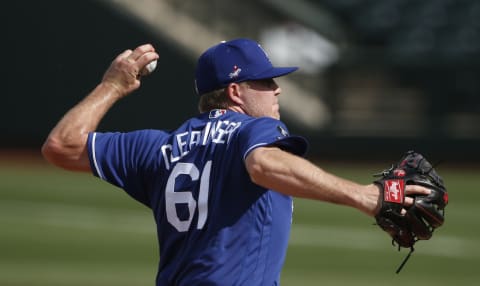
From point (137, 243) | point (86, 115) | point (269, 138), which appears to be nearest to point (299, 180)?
point (269, 138)

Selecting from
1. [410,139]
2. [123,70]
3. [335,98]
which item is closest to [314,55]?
[335,98]

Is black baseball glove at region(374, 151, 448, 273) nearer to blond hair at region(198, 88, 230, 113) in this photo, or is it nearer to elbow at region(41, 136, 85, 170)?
blond hair at region(198, 88, 230, 113)

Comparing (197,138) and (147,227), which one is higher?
(197,138)

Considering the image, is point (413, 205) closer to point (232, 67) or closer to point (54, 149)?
point (232, 67)

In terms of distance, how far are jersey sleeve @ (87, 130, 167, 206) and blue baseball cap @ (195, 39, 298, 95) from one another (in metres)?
0.32

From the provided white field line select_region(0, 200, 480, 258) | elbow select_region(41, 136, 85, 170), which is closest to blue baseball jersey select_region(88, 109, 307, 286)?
elbow select_region(41, 136, 85, 170)

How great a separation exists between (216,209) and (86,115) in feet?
2.70

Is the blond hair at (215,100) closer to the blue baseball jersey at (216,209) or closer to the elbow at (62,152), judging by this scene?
the blue baseball jersey at (216,209)

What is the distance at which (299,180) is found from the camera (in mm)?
3408

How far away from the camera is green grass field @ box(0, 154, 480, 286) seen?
9.63m

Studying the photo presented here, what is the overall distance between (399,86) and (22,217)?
806 cm

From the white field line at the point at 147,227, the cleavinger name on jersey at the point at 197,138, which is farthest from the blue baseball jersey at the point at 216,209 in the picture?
the white field line at the point at 147,227

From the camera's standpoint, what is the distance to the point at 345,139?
703 inches

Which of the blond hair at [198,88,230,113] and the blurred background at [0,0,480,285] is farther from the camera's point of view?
the blurred background at [0,0,480,285]
